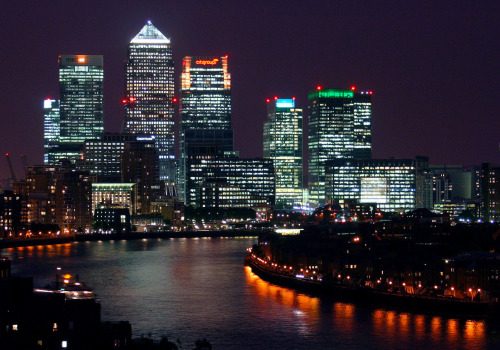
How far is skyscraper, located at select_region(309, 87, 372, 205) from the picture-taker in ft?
568

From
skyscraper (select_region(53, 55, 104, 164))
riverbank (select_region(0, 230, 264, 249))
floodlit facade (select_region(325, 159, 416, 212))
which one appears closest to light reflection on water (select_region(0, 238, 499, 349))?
riverbank (select_region(0, 230, 264, 249))

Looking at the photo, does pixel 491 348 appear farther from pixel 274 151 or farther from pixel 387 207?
pixel 274 151

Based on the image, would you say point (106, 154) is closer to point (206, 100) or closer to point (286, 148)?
point (206, 100)

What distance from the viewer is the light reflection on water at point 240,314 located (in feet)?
129

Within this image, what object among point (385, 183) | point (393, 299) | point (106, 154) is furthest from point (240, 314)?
point (385, 183)

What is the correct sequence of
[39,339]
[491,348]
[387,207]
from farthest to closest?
[387,207] → [491,348] → [39,339]

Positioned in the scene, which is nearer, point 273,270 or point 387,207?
point 273,270

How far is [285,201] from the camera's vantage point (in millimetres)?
179875

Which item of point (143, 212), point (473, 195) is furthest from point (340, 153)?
point (143, 212)

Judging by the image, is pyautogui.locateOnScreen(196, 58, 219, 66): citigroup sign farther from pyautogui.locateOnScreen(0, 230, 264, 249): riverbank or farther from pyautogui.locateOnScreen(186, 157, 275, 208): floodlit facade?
pyautogui.locateOnScreen(0, 230, 264, 249): riverbank

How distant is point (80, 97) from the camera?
17750cm

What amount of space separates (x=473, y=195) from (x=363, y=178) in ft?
100

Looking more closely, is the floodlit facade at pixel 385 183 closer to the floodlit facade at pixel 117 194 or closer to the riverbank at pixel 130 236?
the floodlit facade at pixel 117 194

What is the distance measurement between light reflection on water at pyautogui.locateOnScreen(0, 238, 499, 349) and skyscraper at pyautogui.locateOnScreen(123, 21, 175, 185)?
104m
